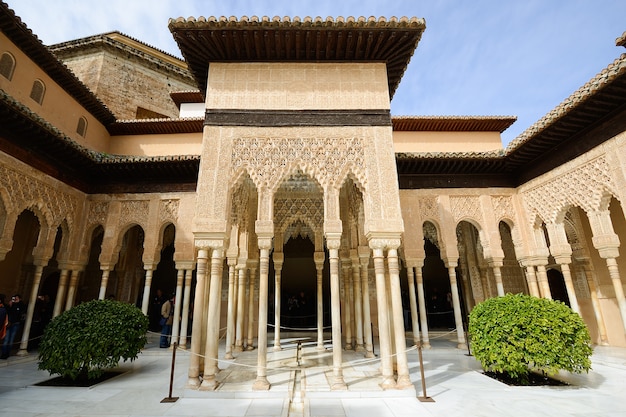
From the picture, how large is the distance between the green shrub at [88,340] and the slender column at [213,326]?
1.66 meters

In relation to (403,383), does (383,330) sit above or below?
above

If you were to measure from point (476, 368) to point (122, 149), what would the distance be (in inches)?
533

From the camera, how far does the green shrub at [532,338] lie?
4969mm

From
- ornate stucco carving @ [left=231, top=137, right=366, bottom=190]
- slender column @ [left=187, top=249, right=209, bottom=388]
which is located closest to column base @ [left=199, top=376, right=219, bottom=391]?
slender column @ [left=187, top=249, right=209, bottom=388]

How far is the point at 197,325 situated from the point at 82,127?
9.76m

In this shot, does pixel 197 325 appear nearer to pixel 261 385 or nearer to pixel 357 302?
pixel 261 385

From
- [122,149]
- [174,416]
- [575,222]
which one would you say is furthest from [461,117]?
[122,149]

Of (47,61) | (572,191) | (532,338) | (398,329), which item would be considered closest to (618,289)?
(572,191)

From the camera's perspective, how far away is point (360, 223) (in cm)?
802

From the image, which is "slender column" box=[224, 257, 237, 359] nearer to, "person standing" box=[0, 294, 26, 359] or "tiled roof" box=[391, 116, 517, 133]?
"person standing" box=[0, 294, 26, 359]

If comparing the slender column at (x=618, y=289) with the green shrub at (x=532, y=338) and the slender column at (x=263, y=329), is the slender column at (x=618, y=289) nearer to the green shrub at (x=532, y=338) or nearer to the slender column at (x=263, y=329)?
the green shrub at (x=532, y=338)

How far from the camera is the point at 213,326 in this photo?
17.6 ft

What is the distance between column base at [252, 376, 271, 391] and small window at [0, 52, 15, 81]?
1020 cm

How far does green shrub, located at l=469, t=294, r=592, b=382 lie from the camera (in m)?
4.97
